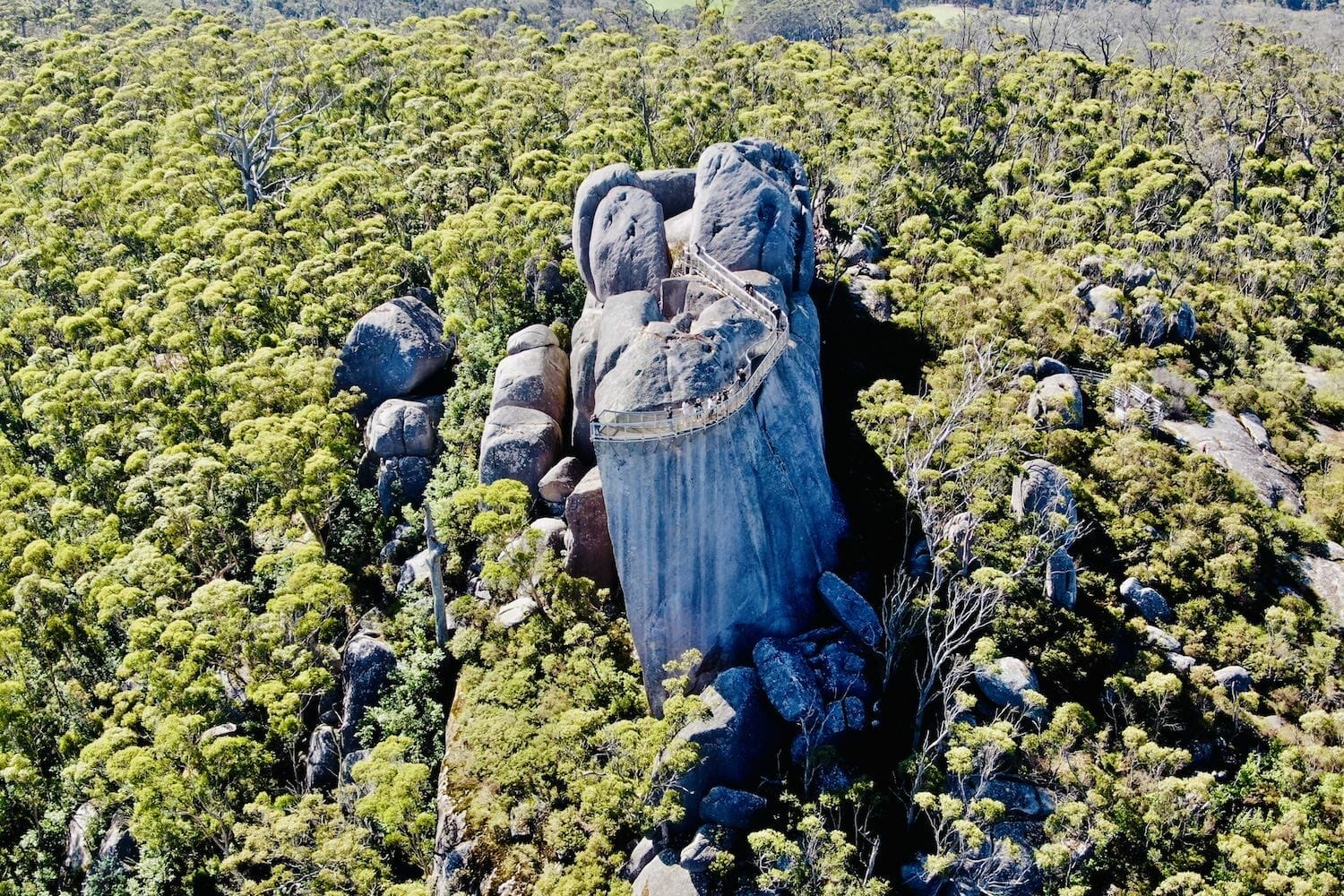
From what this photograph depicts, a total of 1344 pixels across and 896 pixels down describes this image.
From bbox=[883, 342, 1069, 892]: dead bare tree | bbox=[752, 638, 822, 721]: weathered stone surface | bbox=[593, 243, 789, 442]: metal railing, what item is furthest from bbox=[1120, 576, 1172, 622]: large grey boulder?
bbox=[593, 243, 789, 442]: metal railing

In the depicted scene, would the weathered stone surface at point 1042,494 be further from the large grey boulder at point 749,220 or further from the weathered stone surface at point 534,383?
the weathered stone surface at point 534,383

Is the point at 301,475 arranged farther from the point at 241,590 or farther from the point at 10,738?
the point at 10,738

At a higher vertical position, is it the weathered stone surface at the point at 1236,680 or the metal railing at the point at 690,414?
the metal railing at the point at 690,414

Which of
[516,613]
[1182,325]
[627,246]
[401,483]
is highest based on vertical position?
[627,246]

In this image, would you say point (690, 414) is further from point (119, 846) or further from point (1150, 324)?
point (1150, 324)

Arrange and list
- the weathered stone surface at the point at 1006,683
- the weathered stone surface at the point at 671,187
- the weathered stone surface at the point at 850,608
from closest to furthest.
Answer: the weathered stone surface at the point at 1006,683, the weathered stone surface at the point at 850,608, the weathered stone surface at the point at 671,187

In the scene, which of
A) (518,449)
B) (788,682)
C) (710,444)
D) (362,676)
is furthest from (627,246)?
(362,676)

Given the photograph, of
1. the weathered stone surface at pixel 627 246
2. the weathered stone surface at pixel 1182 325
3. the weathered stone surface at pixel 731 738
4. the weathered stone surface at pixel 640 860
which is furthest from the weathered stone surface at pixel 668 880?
the weathered stone surface at pixel 1182 325
